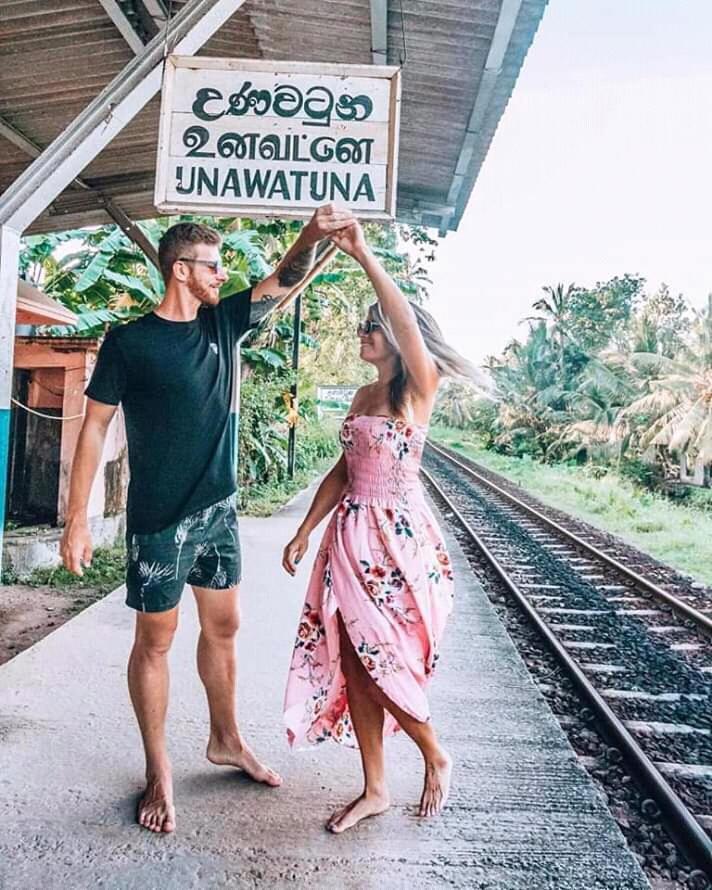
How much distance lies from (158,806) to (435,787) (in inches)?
35.6

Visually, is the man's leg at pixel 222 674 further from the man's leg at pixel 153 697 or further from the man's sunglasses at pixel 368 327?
the man's sunglasses at pixel 368 327

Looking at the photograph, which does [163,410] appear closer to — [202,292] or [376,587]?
[202,292]

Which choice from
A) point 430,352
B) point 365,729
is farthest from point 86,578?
point 430,352

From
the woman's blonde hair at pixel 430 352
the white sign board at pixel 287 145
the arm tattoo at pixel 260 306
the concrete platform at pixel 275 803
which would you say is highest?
the white sign board at pixel 287 145

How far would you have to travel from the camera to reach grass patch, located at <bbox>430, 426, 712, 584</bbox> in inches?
410

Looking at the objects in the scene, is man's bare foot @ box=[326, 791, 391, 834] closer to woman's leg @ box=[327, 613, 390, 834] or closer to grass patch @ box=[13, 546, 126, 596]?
woman's leg @ box=[327, 613, 390, 834]

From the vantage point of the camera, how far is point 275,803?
2.60 metres

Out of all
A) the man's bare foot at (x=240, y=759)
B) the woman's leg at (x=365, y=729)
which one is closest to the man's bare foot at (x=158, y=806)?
the man's bare foot at (x=240, y=759)

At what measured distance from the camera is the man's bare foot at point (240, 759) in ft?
8.98

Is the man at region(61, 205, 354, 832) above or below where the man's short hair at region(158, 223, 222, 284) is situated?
below

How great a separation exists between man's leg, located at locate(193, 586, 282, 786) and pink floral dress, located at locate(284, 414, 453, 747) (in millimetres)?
270

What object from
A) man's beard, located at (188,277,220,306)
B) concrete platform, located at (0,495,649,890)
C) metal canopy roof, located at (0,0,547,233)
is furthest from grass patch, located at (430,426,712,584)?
man's beard, located at (188,277,220,306)

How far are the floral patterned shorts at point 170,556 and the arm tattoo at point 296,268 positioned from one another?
792mm

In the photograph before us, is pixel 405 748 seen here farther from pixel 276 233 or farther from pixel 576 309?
pixel 576 309
